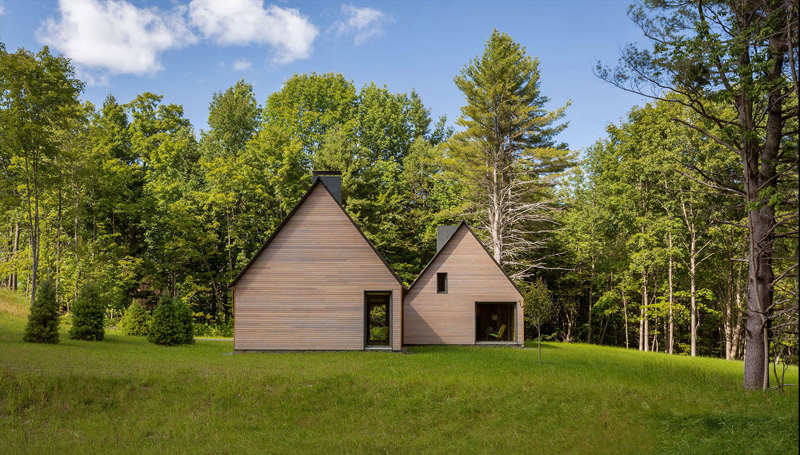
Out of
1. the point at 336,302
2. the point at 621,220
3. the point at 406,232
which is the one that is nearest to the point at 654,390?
the point at 336,302

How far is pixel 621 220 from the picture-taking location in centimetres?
2756

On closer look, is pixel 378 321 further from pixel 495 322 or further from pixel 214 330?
pixel 214 330

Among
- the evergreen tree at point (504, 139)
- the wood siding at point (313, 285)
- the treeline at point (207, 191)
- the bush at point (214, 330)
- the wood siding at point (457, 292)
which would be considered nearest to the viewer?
the wood siding at point (313, 285)

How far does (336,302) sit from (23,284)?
28.0m

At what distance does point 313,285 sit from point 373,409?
30.2 ft

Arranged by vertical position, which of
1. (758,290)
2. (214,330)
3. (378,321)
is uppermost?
(758,290)

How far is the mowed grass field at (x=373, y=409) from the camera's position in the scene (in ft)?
26.1

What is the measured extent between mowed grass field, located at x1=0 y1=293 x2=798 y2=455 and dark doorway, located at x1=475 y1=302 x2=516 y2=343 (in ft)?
31.1

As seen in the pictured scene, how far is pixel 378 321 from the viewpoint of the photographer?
3109cm

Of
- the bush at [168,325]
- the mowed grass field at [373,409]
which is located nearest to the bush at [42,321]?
the mowed grass field at [373,409]

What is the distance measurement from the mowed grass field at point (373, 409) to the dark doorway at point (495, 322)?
948 centimetres

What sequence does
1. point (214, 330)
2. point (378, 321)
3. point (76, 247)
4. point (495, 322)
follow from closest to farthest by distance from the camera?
point (495, 322) → point (76, 247) → point (214, 330) → point (378, 321)

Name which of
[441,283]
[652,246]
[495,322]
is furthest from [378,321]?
[652,246]

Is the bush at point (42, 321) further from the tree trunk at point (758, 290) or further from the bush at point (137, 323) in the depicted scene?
the tree trunk at point (758, 290)
